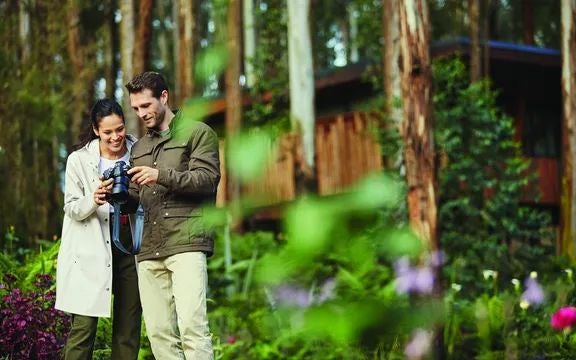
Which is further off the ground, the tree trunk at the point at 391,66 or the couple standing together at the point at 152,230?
the tree trunk at the point at 391,66

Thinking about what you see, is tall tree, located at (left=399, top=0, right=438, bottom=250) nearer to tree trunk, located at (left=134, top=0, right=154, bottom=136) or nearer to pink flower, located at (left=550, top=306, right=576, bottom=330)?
pink flower, located at (left=550, top=306, right=576, bottom=330)

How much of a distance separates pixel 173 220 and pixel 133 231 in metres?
0.33

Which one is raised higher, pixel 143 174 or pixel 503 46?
pixel 503 46

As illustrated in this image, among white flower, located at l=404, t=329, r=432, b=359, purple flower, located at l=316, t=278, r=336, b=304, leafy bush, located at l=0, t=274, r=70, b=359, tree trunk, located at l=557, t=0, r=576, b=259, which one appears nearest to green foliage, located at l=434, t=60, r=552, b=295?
tree trunk, located at l=557, t=0, r=576, b=259

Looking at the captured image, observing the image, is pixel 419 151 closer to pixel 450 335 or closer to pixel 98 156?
pixel 450 335

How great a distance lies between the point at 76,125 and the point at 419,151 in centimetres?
1015

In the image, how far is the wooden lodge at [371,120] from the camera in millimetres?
23766

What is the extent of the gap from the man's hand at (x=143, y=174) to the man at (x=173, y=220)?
95 millimetres

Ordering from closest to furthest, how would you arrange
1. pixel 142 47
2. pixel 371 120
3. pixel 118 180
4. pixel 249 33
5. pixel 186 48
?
pixel 118 180 < pixel 142 47 < pixel 371 120 < pixel 186 48 < pixel 249 33

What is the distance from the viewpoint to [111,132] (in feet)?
23.4

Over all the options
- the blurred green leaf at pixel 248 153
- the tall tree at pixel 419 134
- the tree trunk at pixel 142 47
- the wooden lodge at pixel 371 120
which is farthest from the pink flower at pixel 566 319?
the wooden lodge at pixel 371 120

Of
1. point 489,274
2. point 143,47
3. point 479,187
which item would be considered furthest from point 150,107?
point 479,187

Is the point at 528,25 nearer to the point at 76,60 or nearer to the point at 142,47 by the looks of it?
the point at 76,60

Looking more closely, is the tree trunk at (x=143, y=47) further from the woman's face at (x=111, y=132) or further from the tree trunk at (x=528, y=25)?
the tree trunk at (x=528, y=25)
